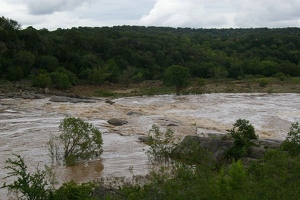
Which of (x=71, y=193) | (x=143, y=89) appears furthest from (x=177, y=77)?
(x=71, y=193)

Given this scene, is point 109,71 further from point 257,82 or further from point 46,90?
point 257,82

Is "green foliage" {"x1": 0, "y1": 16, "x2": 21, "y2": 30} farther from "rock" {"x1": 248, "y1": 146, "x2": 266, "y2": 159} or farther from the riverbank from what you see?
"rock" {"x1": 248, "y1": 146, "x2": 266, "y2": 159}

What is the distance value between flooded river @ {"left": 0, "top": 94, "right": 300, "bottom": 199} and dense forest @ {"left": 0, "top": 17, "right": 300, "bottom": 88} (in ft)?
50.5

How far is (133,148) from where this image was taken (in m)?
23.0

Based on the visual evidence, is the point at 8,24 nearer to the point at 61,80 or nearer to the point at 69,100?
the point at 61,80

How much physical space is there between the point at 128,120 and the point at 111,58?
142ft

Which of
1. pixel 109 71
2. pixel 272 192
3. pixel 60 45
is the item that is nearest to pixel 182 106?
pixel 109 71

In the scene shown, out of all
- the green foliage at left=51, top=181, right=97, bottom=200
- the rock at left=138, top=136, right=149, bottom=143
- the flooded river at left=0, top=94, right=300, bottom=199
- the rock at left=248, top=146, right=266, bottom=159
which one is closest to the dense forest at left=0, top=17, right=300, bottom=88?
the flooded river at left=0, top=94, right=300, bottom=199

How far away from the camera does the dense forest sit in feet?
196

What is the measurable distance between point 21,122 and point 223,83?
4070 centimetres

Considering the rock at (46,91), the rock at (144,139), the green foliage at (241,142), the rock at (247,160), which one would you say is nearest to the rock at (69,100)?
the rock at (46,91)

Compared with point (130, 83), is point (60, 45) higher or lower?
higher

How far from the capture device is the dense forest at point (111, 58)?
5962 cm

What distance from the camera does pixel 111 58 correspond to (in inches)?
2913
